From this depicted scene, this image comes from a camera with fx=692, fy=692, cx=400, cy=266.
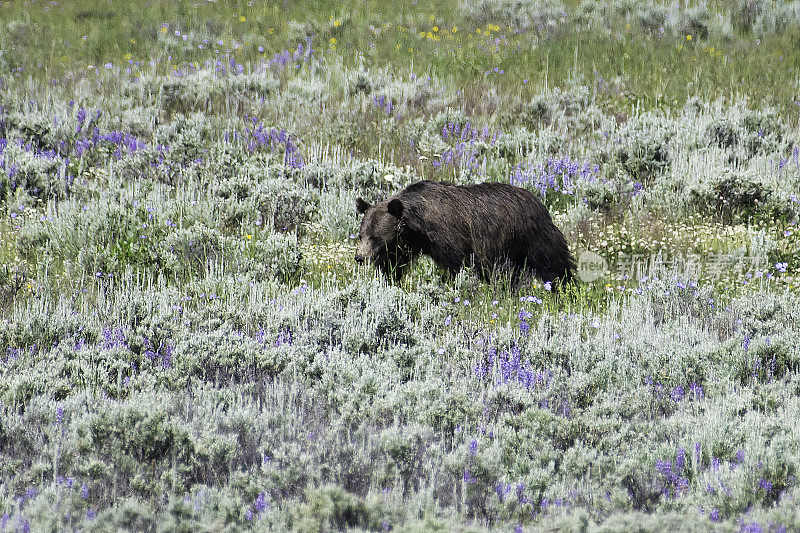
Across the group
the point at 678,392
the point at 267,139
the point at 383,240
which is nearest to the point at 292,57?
the point at 267,139

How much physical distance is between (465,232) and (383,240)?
0.67 meters

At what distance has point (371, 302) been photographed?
482 cm

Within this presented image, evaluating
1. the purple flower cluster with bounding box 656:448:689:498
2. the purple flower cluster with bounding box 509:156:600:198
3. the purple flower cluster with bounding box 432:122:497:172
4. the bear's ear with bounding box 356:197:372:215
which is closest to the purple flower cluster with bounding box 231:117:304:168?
the purple flower cluster with bounding box 432:122:497:172

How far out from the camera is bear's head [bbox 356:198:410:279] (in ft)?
18.4

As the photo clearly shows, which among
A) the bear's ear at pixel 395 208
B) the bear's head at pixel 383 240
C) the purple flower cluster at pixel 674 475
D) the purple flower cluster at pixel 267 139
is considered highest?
the purple flower cluster at pixel 267 139

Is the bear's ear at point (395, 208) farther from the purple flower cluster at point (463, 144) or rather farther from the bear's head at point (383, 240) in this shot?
the purple flower cluster at point (463, 144)

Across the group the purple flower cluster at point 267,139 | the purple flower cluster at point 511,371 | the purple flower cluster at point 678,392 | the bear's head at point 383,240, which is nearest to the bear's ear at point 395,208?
the bear's head at point 383,240

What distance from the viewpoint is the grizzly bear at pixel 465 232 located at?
559 centimetres

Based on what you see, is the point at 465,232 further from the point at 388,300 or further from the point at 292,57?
the point at 292,57

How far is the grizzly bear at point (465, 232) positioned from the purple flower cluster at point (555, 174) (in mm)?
1672

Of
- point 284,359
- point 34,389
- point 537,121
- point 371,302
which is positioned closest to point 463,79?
point 537,121

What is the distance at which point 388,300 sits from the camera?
4863 millimetres

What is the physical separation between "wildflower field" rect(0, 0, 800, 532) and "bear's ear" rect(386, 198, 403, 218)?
1.76ft

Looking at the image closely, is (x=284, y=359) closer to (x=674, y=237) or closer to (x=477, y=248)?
(x=477, y=248)
